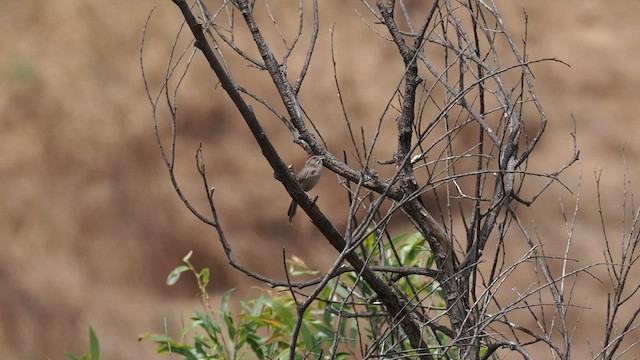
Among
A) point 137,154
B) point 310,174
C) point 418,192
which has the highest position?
point 137,154

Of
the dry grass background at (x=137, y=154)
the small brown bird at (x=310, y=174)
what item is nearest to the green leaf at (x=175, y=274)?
the dry grass background at (x=137, y=154)

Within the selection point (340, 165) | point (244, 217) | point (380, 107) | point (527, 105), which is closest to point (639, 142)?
point (527, 105)

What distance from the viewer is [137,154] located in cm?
472

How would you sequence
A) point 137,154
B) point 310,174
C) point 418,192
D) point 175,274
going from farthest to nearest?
point 137,154 < point 175,274 < point 310,174 < point 418,192

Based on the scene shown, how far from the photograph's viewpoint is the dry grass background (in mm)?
4648

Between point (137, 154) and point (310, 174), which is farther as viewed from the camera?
point (137, 154)

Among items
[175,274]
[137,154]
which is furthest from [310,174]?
[137,154]

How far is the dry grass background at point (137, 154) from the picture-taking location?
15.3 ft

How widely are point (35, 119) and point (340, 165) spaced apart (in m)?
3.03

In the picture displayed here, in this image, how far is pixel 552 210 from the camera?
4.58 metres

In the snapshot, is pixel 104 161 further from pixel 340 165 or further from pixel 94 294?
pixel 340 165

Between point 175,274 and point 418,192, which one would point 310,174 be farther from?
point 175,274

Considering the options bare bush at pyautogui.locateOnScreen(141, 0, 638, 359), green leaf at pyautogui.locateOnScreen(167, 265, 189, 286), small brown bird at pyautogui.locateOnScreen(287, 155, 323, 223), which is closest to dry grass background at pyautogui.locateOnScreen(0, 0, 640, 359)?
green leaf at pyautogui.locateOnScreen(167, 265, 189, 286)

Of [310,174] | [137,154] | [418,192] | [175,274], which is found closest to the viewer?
[418,192]
